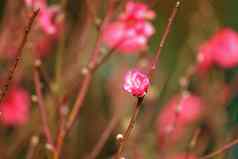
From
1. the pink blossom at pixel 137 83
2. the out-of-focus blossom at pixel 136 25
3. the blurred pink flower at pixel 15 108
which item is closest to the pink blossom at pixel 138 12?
the out-of-focus blossom at pixel 136 25

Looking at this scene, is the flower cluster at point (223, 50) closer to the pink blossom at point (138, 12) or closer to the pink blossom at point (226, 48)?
the pink blossom at point (226, 48)

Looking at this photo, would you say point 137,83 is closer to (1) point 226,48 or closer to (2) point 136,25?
(2) point 136,25

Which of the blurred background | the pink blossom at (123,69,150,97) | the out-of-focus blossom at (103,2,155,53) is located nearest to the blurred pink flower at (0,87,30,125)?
the blurred background

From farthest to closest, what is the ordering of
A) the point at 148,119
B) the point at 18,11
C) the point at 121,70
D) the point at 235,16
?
the point at 235,16 < the point at 121,70 < the point at 148,119 < the point at 18,11

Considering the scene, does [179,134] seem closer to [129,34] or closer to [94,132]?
[94,132]

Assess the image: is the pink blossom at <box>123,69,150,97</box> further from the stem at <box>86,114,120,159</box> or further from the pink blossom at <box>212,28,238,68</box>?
the pink blossom at <box>212,28,238,68</box>

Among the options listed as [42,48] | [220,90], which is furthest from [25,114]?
[220,90]
